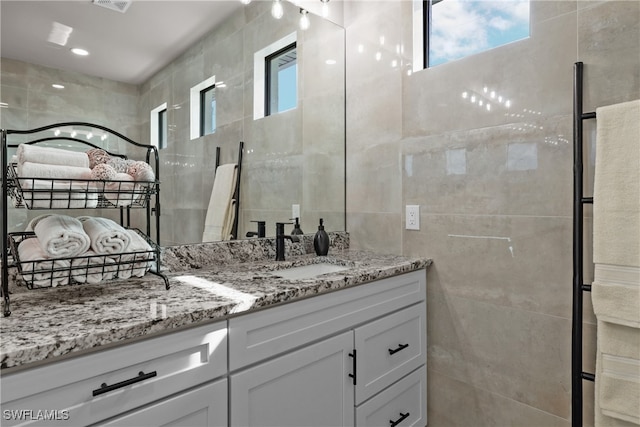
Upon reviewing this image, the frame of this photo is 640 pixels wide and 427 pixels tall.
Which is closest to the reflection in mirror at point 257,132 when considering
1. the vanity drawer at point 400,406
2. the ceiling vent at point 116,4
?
the ceiling vent at point 116,4

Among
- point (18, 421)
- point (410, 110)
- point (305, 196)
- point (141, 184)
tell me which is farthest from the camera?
point (305, 196)

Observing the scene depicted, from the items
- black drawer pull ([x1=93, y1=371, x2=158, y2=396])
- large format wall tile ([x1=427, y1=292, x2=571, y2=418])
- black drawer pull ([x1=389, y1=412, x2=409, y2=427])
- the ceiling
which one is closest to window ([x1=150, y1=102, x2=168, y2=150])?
the ceiling

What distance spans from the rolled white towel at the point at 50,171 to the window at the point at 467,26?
5.06 feet

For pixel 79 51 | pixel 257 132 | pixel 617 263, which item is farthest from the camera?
pixel 257 132

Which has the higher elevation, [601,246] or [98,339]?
[601,246]


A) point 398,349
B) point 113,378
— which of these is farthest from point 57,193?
point 398,349

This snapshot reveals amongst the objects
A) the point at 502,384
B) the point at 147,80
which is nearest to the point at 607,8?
the point at 502,384

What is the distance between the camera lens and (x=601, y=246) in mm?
1191

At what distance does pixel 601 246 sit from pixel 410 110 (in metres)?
0.99

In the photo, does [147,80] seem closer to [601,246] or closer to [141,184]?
[141,184]

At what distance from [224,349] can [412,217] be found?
113cm

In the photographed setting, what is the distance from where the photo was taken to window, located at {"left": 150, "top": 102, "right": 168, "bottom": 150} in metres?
1.43

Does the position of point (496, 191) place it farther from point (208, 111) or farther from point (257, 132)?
point (208, 111)

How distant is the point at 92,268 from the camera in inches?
39.1
